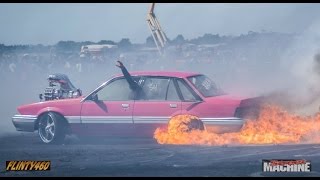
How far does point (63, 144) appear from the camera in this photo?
9719 mm

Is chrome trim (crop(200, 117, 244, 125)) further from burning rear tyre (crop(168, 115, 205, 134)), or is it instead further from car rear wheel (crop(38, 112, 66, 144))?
car rear wheel (crop(38, 112, 66, 144))

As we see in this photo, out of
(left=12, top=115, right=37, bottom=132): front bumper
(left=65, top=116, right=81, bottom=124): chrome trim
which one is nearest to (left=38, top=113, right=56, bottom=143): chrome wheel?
(left=12, top=115, right=37, bottom=132): front bumper

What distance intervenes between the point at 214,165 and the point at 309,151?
182 centimetres

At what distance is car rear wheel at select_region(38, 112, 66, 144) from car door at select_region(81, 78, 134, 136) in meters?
0.55

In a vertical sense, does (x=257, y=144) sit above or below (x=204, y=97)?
Answer: below

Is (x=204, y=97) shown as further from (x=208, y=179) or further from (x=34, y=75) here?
(x=34, y=75)

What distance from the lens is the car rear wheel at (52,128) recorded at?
31.9 ft

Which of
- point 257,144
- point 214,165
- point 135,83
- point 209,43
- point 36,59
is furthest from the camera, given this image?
point 36,59

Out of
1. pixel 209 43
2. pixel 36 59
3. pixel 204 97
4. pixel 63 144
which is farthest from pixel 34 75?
pixel 204 97

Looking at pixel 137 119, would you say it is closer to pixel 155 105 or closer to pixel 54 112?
pixel 155 105

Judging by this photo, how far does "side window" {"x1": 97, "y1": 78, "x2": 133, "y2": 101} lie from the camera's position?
31.0ft

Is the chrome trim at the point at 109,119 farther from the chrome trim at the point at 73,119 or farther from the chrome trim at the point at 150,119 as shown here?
the chrome trim at the point at 73,119

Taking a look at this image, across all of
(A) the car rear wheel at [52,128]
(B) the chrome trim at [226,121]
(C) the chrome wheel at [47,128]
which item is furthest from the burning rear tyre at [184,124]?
(C) the chrome wheel at [47,128]

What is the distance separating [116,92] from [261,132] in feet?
Result: 9.54
